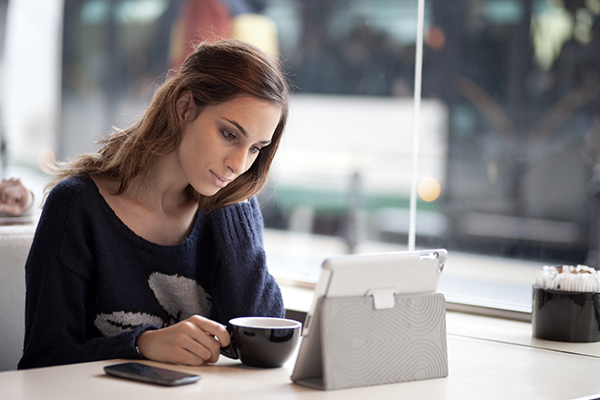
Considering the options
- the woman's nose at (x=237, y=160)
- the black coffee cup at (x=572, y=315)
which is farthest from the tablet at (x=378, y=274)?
the black coffee cup at (x=572, y=315)

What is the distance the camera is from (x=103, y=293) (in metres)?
1.33

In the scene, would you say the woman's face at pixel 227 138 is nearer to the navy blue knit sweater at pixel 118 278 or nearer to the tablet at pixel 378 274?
the navy blue knit sweater at pixel 118 278

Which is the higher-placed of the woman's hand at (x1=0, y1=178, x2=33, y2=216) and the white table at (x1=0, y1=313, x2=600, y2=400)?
the woman's hand at (x1=0, y1=178, x2=33, y2=216)

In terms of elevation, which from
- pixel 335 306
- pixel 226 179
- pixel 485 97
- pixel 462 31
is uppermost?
pixel 462 31

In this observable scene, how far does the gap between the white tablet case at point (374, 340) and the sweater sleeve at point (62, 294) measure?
1.09 feet

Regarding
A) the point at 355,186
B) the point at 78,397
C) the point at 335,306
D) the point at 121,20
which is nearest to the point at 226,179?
the point at 335,306

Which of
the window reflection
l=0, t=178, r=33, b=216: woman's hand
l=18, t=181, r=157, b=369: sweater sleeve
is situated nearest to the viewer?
l=18, t=181, r=157, b=369: sweater sleeve

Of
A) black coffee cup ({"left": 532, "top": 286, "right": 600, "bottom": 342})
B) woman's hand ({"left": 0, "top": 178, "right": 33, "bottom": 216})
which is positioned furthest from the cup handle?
woman's hand ({"left": 0, "top": 178, "right": 33, "bottom": 216})

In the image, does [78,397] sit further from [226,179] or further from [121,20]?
[121,20]

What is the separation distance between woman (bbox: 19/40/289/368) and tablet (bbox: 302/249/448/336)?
0.29 m

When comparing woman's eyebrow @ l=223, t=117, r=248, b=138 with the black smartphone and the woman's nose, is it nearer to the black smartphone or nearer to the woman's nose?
the woman's nose

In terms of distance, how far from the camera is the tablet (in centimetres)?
94

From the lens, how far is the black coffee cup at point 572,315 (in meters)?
1.44

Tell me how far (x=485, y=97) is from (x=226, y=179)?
5.34 ft
